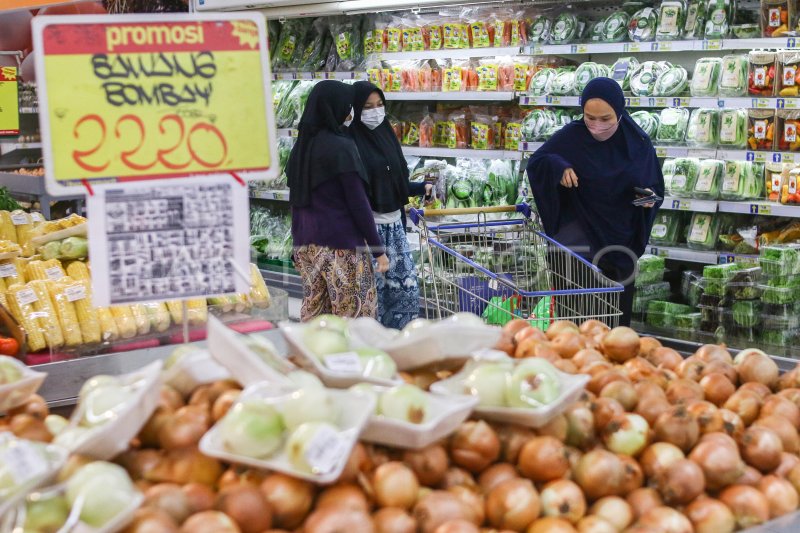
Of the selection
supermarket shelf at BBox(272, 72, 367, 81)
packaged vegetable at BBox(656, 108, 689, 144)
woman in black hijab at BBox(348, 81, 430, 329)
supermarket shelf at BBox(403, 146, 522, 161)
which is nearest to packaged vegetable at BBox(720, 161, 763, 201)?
packaged vegetable at BBox(656, 108, 689, 144)

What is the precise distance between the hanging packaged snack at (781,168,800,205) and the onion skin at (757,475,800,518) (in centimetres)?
309

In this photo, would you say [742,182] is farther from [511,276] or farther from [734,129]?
[511,276]

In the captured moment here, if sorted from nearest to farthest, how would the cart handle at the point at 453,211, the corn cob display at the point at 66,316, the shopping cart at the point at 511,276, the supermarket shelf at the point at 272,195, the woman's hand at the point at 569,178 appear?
the corn cob display at the point at 66,316 → the shopping cart at the point at 511,276 → the cart handle at the point at 453,211 → the woman's hand at the point at 569,178 → the supermarket shelf at the point at 272,195

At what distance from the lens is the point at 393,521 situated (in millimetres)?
1380

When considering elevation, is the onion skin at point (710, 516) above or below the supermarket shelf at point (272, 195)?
below

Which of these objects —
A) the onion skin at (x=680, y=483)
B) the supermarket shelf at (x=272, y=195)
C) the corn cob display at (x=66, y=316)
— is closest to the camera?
the onion skin at (x=680, y=483)

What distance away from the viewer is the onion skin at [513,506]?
1486 mm

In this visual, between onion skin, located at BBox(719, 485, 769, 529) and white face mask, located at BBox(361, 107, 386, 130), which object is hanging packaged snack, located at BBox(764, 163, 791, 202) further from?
onion skin, located at BBox(719, 485, 769, 529)

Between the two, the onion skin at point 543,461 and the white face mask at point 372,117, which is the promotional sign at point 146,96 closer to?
the onion skin at point 543,461

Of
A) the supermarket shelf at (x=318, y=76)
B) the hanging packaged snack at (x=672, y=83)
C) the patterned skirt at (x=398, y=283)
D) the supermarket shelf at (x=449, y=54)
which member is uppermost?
the supermarket shelf at (x=449, y=54)

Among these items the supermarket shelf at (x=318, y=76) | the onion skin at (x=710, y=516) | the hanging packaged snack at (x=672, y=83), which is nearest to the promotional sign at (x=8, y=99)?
the supermarket shelf at (x=318, y=76)

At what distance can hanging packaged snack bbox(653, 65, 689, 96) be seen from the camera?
4949mm

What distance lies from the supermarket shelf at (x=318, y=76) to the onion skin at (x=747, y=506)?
525 cm

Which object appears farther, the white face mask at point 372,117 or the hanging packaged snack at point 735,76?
the white face mask at point 372,117
